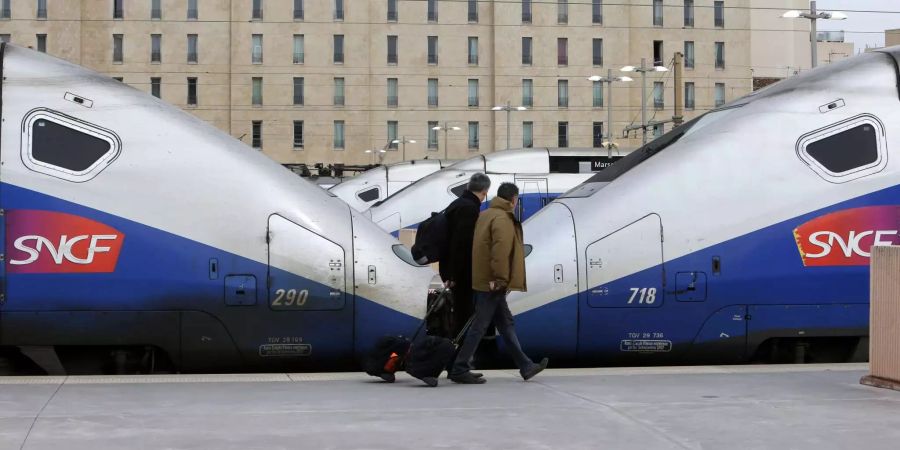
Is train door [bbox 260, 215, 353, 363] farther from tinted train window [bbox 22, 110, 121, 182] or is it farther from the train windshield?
the train windshield

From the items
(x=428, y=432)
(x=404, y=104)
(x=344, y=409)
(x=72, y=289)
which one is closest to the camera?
(x=428, y=432)

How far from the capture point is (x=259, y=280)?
12336mm

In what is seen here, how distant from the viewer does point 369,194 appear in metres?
33.1

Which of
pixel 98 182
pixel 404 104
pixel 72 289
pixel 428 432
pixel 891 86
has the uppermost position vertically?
pixel 404 104

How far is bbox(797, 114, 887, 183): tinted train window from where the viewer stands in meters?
13.0

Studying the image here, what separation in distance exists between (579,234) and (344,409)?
434 centimetres

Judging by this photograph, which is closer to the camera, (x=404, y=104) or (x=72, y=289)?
(x=72, y=289)

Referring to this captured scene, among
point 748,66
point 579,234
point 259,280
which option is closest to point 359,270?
point 259,280

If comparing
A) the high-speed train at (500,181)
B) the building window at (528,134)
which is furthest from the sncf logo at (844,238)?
the building window at (528,134)

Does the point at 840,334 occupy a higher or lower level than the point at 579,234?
lower

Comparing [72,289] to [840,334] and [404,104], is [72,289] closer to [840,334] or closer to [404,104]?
[840,334]

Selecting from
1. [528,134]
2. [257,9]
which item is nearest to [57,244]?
[257,9]

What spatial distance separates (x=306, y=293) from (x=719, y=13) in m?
81.4

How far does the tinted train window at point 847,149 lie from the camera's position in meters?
13.1
